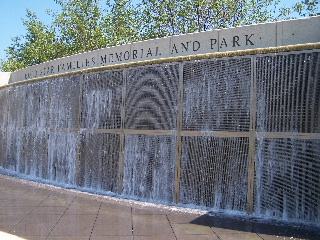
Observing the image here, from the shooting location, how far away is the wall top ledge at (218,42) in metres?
6.90

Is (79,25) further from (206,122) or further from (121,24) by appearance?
(206,122)

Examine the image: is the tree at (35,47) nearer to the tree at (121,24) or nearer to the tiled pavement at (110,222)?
the tree at (121,24)

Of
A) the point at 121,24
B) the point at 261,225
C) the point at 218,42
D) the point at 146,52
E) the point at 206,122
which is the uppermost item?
the point at 121,24

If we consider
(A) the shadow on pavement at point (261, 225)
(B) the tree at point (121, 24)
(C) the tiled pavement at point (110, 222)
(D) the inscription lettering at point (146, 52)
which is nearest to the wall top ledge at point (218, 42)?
(D) the inscription lettering at point (146, 52)

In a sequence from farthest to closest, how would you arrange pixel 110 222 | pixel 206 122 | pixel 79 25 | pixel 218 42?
pixel 79 25 → pixel 218 42 → pixel 206 122 → pixel 110 222

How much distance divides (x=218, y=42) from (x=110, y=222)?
14.1ft

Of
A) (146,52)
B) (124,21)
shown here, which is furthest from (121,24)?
(146,52)

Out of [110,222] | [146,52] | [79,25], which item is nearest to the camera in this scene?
[110,222]

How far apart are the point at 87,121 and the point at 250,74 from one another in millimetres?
4634

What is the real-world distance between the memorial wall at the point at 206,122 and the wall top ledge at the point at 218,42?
0.02 m

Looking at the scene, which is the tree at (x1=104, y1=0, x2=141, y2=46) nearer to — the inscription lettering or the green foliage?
the green foliage

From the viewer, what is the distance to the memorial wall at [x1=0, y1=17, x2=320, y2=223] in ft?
21.2

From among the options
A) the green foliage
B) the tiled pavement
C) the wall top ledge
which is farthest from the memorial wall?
the green foliage

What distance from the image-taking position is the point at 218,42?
8.02 m
